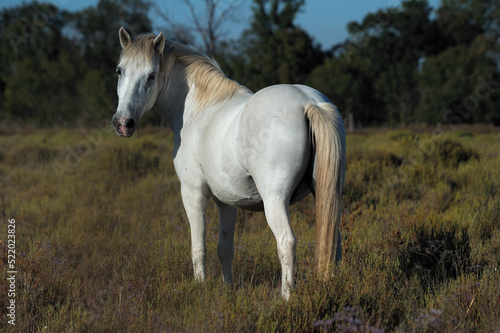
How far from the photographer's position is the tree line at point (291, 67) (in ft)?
98.2

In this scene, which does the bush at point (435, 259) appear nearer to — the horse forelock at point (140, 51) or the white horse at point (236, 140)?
the white horse at point (236, 140)

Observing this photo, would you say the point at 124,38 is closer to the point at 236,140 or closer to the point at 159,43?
the point at 159,43

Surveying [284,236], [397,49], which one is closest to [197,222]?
[284,236]

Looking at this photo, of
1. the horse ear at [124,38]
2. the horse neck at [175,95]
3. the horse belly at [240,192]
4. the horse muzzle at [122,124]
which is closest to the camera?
the horse belly at [240,192]

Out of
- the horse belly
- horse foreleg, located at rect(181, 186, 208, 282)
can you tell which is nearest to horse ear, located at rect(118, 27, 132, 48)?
horse foreleg, located at rect(181, 186, 208, 282)

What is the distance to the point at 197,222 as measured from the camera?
11.1ft

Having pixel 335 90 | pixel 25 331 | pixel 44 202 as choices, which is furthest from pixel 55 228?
pixel 335 90

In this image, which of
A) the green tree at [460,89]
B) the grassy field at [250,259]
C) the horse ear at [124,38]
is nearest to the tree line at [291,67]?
the green tree at [460,89]

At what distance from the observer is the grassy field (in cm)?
253

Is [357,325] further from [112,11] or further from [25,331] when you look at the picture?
[112,11]

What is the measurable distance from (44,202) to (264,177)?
14.8 feet

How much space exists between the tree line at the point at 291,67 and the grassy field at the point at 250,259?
18497 mm

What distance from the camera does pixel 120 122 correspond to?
3.17 metres

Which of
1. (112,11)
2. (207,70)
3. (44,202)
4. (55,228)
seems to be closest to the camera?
(207,70)
